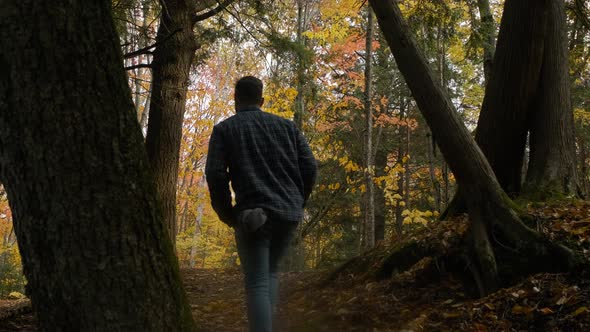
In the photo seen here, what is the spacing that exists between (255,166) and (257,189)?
158mm

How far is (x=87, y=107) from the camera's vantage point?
175cm

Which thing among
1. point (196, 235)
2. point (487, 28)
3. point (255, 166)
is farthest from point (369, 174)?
point (196, 235)

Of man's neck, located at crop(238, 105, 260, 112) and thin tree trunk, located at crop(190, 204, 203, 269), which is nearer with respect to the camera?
man's neck, located at crop(238, 105, 260, 112)

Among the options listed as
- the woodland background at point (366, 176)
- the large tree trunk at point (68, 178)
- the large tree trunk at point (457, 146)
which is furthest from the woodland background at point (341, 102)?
the large tree trunk at point (68, 178)

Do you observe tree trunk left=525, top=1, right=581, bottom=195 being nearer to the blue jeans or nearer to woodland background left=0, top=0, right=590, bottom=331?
woodland background left=0, top=0, right=590, bottom=331

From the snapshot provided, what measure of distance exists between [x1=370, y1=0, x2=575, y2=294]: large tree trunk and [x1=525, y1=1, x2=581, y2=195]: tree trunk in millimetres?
1143

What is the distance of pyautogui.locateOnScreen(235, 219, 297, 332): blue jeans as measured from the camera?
2.73 metres

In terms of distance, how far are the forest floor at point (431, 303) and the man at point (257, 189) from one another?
1375 millimetres

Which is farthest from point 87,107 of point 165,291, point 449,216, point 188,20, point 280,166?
point 188,20

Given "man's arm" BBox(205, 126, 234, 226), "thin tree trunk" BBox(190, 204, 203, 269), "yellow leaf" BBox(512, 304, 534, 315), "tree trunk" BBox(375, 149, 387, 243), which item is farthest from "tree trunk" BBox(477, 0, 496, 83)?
"thin tree trunk" BBox(190, 204, 203, 269)

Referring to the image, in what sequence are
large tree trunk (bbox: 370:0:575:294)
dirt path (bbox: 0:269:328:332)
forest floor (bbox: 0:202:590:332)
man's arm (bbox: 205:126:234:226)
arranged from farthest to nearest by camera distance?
dirt path (bbox: 0:269:328:332)
large tree trunk (bbox: 370:0:575:294)
forest floor (bbox: 0:202:590:332)
man's arm (bbox: 205:126:234:226)

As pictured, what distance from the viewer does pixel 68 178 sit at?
169 centimetres

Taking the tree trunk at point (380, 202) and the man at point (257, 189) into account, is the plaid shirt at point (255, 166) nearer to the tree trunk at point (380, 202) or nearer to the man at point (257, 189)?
the man at point (257, 189)

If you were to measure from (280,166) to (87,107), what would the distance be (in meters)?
1.42
